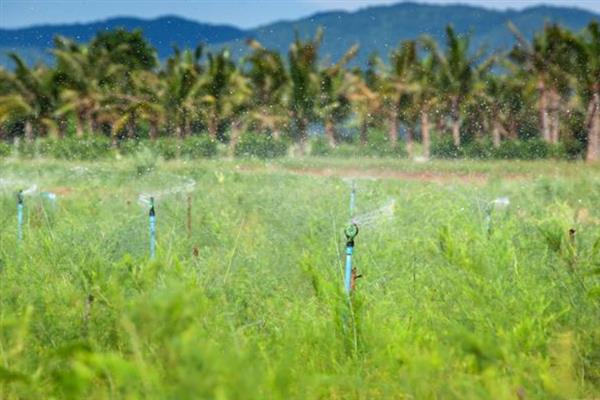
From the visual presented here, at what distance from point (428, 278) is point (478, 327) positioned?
1538mm

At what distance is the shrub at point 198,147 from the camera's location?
37.5m

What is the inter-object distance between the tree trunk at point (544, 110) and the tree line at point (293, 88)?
7 cm

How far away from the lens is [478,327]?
4.13 meters

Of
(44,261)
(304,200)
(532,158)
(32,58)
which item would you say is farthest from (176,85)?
(44,261)

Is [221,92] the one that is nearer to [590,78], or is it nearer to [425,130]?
[425,130]

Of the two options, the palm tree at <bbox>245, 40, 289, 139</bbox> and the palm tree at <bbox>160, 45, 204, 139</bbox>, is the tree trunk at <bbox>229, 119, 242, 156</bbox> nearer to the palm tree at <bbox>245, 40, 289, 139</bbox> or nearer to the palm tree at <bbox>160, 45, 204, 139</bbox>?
the palm tree at <bbox>245, 40, 289, 139</bbox>

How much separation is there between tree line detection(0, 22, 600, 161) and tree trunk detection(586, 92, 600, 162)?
5 cm

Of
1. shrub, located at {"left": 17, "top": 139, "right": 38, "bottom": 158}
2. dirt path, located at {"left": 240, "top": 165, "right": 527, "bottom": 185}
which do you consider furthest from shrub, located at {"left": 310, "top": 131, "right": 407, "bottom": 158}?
shrub, located at {"left": 17, "top": 139, "right": 38, "bottom": 158}

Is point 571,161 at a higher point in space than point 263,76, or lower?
lower

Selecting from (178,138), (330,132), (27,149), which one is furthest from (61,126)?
(330,132)

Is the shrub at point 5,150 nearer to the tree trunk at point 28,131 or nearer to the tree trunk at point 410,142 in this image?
the tree trunk at point 28,131

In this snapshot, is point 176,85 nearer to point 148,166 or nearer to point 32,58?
point 32,58

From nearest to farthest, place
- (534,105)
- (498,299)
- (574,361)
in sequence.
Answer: (574,361)
(498,299)
(534,105)

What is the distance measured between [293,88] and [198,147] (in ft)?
17.9
